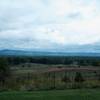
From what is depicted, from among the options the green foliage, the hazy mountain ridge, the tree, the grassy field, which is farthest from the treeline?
the grassy field

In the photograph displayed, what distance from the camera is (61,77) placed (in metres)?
26.6

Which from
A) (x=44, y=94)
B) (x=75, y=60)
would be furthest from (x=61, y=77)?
(x=75, y=60)

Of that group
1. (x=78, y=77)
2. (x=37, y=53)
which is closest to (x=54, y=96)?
(x=78, y=77)

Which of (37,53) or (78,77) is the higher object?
(37,53)

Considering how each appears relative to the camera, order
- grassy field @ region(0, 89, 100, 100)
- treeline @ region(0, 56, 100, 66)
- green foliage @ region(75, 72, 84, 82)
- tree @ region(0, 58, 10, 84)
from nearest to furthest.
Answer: grassy field @ region(0, 89, 100, 100) → green foliage @ region(75, 72, 84, 82) → tree @ region(0, 58, 10, 84) → treeline @ region(0, 56, 100, 66)

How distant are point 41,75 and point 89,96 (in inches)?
352

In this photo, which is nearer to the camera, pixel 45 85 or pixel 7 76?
pixel 45 85

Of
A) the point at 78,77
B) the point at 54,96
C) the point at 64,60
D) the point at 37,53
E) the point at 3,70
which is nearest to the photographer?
the point at 54,96

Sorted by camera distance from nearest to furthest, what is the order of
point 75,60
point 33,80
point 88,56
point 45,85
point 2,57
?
point 45,85
point 33,80
point 2,57
point 88,56
point 75,60

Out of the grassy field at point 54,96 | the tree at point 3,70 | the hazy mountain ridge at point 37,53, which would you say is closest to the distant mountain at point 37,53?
the hazy mountain ridge at point 37,53

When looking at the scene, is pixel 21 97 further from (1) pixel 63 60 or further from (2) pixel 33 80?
(1) pixel 63 60

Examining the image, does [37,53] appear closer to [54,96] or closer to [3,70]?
[3,70]

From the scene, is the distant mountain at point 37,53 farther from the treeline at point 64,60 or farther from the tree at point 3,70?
the tree at point 3,70

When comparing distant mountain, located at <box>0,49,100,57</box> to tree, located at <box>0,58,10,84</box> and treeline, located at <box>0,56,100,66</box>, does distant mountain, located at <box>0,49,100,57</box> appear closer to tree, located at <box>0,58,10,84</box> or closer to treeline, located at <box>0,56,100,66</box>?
treeline, located at <box>0,56,100,66</box>
